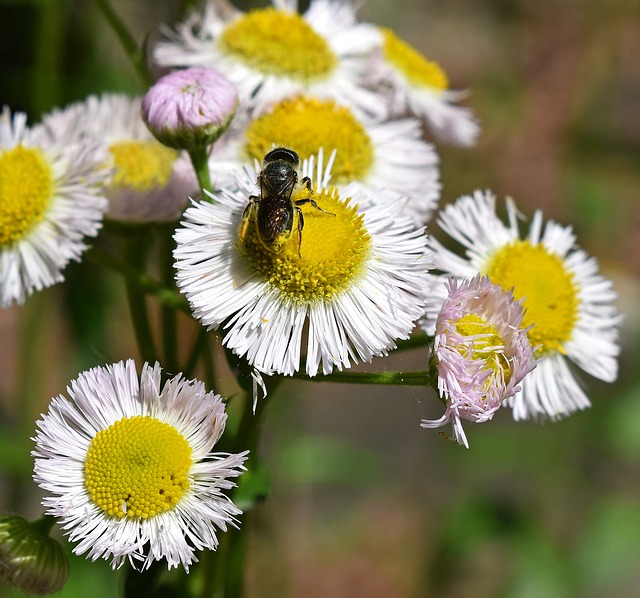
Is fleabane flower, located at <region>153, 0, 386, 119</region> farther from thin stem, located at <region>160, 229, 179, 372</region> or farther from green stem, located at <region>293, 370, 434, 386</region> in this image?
green stem, located at <region>293, 370, 434, 386</region>

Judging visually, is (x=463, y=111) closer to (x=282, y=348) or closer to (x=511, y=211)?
(x=511, y=211)

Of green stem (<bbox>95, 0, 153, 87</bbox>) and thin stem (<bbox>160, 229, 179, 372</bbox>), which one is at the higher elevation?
green stem (<bbox>95, 0, 153, 87</bbox>)

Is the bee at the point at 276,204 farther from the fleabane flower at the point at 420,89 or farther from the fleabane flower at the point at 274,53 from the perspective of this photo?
the fleabane flower at the point at 420,89

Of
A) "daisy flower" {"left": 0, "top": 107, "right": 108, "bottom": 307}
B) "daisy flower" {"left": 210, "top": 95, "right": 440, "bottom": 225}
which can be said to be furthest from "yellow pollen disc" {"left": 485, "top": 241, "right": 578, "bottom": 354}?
"daisy flower" {"left": 0, "top": 107, "right": 108, "bottom": 307}

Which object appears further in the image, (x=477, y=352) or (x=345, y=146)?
(x=345, y=146)

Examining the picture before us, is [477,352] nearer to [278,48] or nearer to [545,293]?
[545,293]

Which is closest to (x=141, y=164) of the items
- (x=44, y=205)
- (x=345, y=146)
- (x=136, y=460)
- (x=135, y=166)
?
(x=135, y=166)
